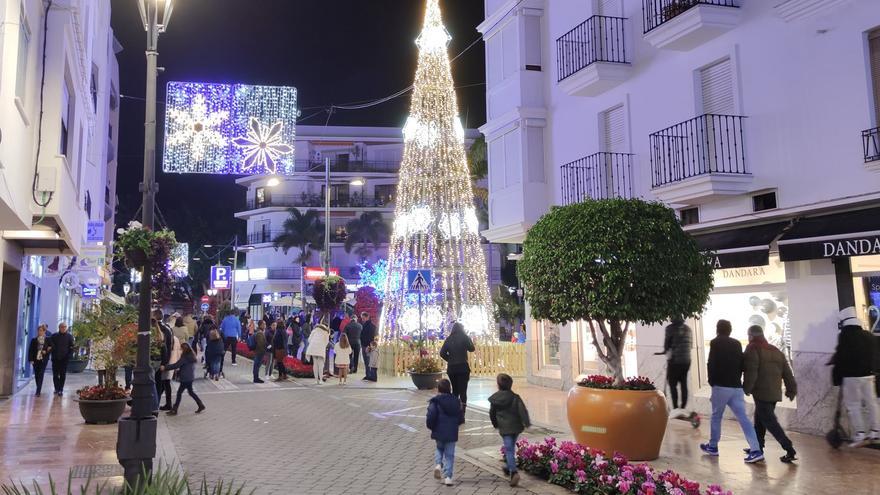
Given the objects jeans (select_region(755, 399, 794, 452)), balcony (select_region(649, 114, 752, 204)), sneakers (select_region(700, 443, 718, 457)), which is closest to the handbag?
jeans (select_region(755, 399, 794, 452))

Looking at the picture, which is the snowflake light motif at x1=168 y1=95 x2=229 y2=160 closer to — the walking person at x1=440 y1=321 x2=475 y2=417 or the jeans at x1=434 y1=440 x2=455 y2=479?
the walking person at x1=440 y1=321 x2=475 y2=417

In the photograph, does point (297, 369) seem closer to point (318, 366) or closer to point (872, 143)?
point (318, 366)

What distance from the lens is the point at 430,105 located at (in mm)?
22078

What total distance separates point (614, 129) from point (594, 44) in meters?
1.96

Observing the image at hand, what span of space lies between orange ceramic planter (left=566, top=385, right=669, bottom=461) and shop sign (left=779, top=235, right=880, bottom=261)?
3351 millimetres

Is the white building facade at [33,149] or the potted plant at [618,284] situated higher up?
the white building facade at [33,149]

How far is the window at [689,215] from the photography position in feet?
44.1

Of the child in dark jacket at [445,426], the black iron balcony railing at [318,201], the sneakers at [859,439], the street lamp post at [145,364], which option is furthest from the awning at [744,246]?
the black iron balcony railing at [318,201]

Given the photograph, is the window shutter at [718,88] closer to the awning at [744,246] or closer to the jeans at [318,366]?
the awning at [744,246]

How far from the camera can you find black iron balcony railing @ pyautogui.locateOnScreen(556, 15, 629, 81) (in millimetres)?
15477

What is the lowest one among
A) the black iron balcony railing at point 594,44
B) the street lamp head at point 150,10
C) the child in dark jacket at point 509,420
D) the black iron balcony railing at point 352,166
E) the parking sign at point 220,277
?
the child in dark jacket at point 509,420

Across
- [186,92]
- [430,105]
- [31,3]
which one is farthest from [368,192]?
[31,3]

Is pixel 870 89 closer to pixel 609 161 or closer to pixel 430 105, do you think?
pixel 609 161

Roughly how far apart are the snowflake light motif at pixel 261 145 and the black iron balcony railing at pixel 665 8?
29.0 feet
